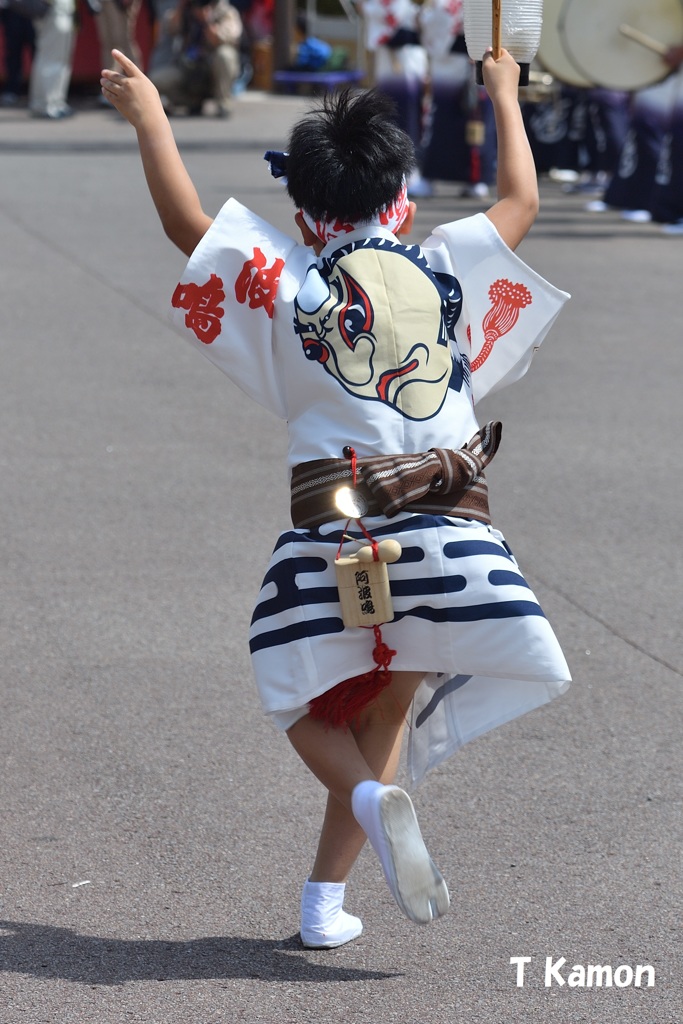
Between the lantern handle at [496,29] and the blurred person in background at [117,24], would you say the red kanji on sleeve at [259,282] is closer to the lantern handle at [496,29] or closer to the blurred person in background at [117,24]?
the lantern handle at [496,29]

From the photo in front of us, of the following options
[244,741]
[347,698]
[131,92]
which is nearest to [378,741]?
[347,698]

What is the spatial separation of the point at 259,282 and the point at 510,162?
1.70ft

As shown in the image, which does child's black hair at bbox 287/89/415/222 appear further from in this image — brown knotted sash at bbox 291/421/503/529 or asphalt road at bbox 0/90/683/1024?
asphalt road at bbox 0/90/683/1024

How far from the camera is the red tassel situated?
8.01 ft

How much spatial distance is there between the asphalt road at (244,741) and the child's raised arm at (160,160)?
1.19 meters

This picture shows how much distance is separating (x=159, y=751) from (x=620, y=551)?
1.92 metres

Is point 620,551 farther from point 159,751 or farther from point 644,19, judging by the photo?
point 644,19

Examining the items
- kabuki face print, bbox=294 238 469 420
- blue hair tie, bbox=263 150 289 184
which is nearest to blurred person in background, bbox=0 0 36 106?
blue hair tie, bbox=263 150 289 184

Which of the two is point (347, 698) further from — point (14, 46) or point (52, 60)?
point (14, 46)

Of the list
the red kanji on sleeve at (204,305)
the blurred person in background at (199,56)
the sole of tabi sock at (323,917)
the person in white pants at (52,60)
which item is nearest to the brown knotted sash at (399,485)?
the red kanji on sleeve at (204,305)

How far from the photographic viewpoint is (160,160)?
2.55m

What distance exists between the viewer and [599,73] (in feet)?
32.3

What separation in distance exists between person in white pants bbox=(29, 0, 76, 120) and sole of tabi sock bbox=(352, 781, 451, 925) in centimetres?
1579

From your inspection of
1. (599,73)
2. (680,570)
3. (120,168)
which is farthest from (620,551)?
(120,168)
